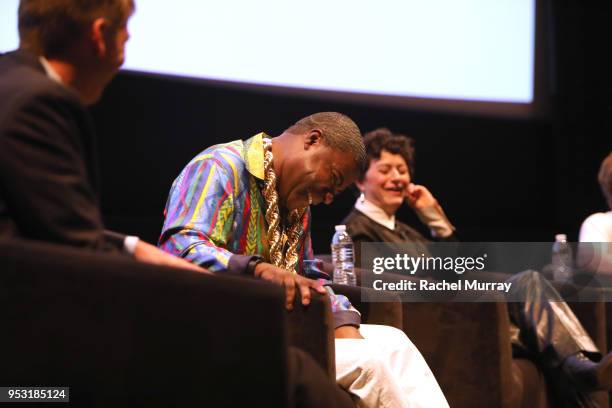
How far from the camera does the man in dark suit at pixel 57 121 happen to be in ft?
3.54

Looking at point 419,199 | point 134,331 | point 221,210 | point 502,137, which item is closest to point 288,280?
point 221,210

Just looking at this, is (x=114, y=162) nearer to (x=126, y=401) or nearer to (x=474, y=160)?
(x=474, y=160)

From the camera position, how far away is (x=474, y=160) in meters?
4.71

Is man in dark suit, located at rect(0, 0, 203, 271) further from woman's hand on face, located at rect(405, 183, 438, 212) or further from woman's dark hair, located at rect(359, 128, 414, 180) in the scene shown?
woman's hand on face, located at rect(405, 183, 438, 212)

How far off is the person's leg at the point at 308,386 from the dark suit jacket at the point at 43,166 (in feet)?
1.44

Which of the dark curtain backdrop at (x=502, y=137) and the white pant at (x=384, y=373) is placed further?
the dark curtain backdrop at (x=502, y=137)

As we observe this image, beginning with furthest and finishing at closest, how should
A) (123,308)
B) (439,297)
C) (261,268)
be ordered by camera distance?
(439,297) → (261,268) → (123,308)

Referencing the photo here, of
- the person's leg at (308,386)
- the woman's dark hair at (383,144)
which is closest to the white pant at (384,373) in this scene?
the person's leg at (308,386)

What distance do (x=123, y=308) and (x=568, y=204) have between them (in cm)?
421

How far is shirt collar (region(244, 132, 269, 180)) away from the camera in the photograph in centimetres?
215

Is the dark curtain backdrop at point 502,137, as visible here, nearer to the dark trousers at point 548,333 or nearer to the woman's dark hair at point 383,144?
the woman's dark hair at point 383,144

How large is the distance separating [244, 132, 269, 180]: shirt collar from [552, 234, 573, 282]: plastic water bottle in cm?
183

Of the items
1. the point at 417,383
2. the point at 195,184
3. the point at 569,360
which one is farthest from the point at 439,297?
the point at 195,184

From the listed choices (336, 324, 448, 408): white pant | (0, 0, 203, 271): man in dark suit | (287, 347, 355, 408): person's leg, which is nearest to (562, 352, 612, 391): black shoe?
(336, 324, 448, 408): white pant
